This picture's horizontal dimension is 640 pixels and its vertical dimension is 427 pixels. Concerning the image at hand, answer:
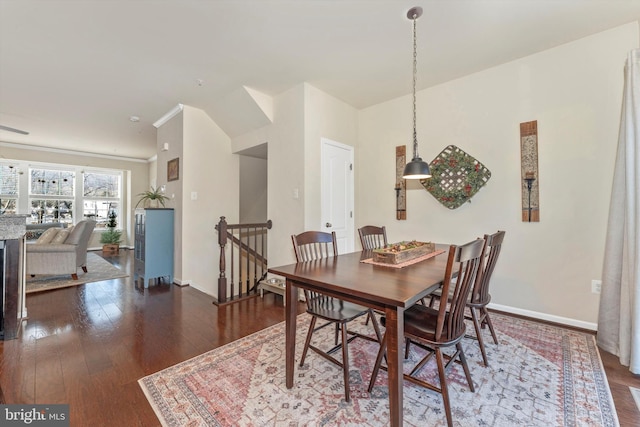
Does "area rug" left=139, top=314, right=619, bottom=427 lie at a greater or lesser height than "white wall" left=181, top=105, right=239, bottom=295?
lesser

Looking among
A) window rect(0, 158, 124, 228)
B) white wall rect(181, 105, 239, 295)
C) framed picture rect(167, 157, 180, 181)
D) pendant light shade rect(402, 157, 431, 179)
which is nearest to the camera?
pendant light shade rect(402, 157, 431, 179)

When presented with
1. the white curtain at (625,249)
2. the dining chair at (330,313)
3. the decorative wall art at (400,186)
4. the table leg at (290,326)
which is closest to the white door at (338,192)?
the decorative wall art at (400,186)

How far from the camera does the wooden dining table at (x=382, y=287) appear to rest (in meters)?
1.17

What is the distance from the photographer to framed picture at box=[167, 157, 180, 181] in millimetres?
4129

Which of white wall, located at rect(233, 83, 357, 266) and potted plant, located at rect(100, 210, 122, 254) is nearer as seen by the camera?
white wall, located at rect(233, 83, 357, 266)

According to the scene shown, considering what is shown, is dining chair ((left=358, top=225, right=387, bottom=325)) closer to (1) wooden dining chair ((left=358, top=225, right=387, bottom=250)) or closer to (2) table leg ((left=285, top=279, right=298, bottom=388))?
(1) wooden dining chair ((left=358, top=225, right=387, bottom=250))

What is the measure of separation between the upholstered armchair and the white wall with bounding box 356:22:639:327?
16.6 ft

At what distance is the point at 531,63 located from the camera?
2691mm

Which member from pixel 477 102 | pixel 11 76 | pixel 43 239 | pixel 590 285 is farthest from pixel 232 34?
pixel 43 239

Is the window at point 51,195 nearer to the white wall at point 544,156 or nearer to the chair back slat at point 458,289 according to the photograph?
the white wall at point 544,156

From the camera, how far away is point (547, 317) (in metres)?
2.62

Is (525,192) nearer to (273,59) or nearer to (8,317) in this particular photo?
(273,59)

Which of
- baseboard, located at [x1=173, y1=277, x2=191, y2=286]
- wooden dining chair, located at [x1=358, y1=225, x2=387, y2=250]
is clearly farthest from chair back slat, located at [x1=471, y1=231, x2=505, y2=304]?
baseboard, located at [x1=173, y1=277, x2=191, y2=286]

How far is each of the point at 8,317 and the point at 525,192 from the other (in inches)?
189
